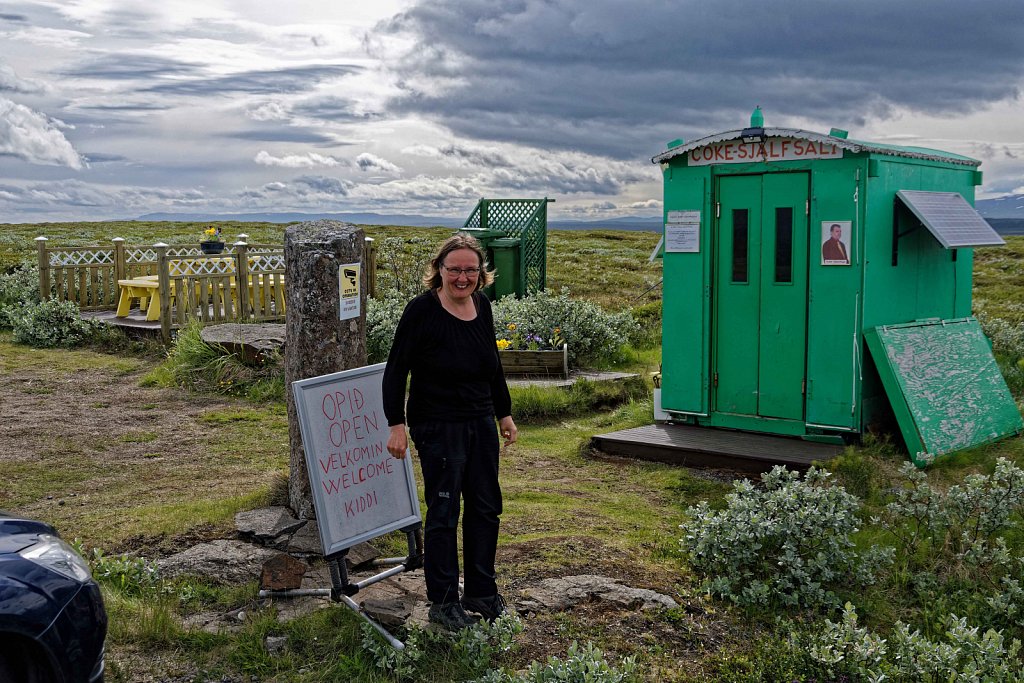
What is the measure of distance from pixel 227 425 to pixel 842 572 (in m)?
7.17

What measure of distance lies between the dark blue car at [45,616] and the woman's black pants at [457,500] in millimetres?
1613

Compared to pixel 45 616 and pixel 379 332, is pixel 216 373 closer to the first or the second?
pixel 379 332

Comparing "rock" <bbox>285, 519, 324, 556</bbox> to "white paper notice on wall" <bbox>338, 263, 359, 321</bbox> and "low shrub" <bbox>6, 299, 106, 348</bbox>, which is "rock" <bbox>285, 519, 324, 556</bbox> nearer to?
"white paper notice on wall" <bbox>338, 263, 359, 321</bbox>

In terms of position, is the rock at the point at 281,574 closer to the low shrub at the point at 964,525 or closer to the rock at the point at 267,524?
the rock at the point at 267,524

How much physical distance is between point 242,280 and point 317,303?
38.3ft

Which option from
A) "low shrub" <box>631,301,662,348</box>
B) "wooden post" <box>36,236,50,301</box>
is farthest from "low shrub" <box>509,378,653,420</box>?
"wooden post" <box>36,236,50,301</box>

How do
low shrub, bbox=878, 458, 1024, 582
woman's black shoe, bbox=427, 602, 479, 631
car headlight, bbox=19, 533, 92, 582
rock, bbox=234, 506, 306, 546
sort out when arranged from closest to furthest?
car headlight, bbox=19, 533, 92, 582 → woman's black shoe, bbox=427, 602, 479, 631 → low shrub, bbox=878, 458, 1024, 582 → rock, bbox=234, 506, 306, 546

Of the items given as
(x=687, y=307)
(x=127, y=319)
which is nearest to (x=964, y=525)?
(x=687, y=307)

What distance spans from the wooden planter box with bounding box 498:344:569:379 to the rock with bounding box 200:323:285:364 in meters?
3.06

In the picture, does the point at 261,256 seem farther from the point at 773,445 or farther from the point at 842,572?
the point at 842,572

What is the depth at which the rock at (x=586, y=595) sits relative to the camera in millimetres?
5129

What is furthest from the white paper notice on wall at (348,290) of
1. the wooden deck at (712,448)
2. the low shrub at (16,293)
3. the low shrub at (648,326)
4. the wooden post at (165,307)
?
the low shrub at (16,293)

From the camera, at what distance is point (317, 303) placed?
6.26m

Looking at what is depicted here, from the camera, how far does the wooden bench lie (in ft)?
57.0
